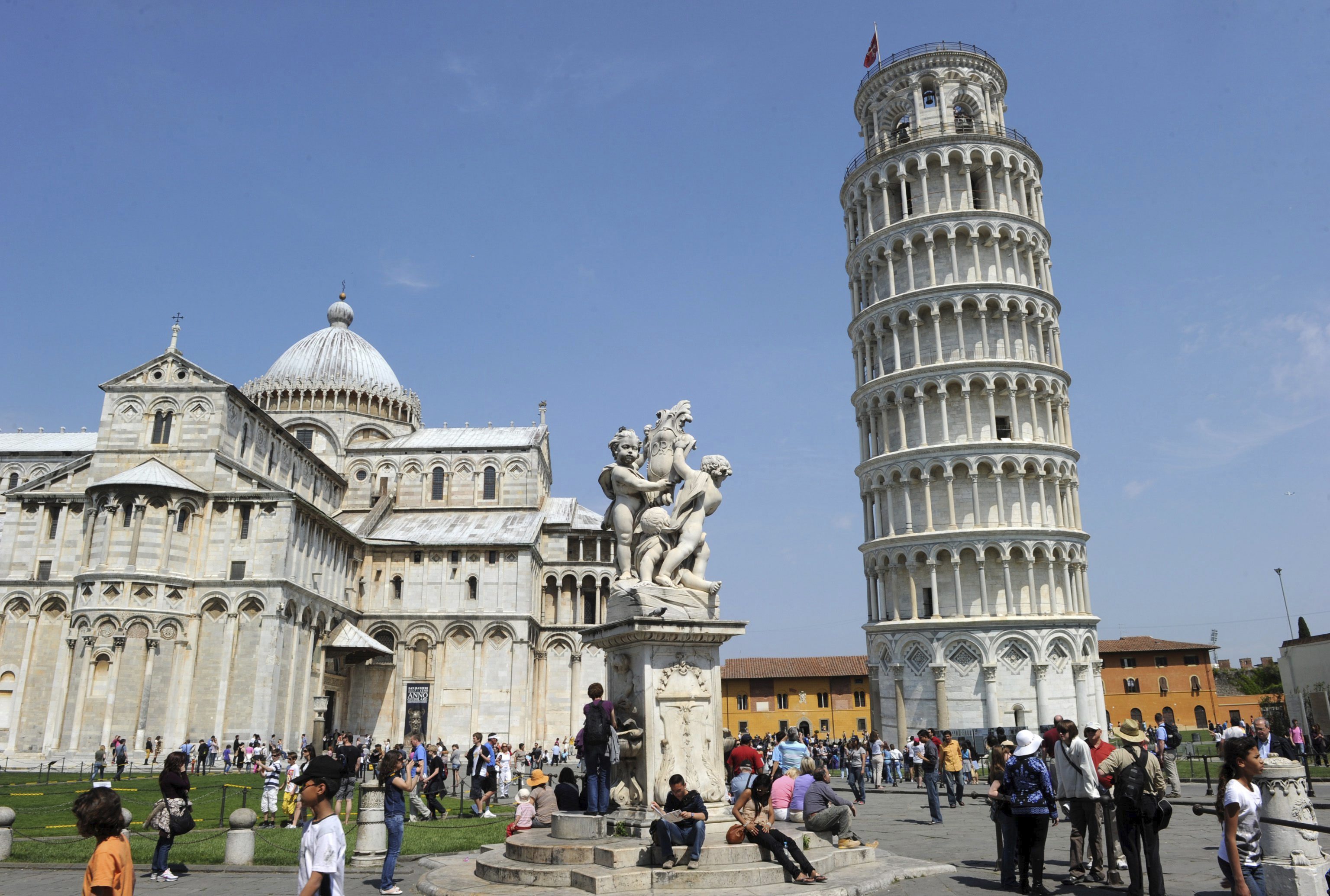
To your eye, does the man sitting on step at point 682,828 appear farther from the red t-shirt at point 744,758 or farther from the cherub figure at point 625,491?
the red t-shirt at point 744,758

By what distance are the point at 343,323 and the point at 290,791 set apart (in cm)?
5375

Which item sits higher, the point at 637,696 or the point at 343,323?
the point at 343,323

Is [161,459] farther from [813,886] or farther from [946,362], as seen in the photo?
[813,886]

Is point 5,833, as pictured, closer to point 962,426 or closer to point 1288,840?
point 1288,840

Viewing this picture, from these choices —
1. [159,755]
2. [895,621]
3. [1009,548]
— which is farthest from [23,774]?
[1009,548]

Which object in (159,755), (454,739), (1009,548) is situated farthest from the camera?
(454,739)

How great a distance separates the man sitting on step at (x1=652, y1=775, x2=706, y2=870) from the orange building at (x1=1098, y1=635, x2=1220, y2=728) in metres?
63.3

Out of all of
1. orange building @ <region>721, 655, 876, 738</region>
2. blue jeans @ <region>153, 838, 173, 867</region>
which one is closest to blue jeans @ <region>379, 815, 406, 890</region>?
blue jeans @ <region>153, 838, 173, 867</region>

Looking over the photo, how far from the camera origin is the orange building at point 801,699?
2633 inches

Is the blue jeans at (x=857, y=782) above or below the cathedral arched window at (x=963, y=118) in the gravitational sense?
below

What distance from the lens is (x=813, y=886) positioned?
880 centimetres

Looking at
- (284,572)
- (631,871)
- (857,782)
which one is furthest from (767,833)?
(284,572)

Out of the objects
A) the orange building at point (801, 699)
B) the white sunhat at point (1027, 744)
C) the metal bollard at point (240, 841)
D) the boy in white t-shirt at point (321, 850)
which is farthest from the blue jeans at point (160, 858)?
the orange building at point (801, 699)

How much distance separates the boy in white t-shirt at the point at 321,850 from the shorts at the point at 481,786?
47.0ft
